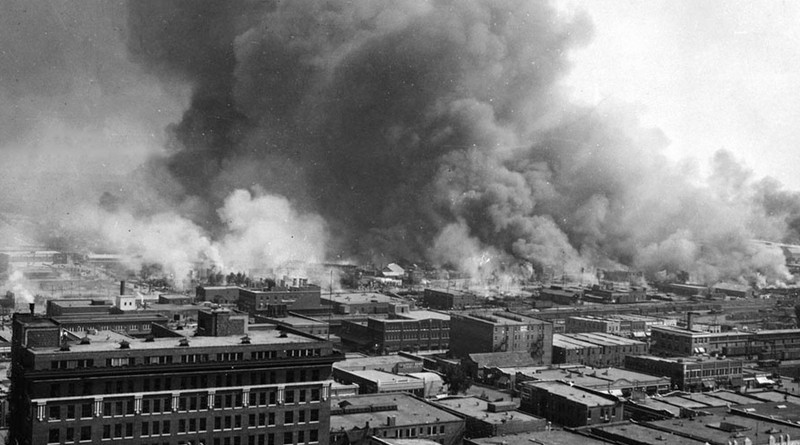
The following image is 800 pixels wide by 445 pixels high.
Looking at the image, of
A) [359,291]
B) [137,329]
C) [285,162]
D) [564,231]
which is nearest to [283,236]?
[285,162]

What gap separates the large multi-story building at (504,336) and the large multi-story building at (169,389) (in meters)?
23.8

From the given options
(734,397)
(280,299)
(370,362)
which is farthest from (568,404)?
(280,299)

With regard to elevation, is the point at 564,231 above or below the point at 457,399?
above

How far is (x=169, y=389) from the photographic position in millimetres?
22734

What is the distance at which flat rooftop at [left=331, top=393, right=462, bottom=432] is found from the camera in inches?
1176

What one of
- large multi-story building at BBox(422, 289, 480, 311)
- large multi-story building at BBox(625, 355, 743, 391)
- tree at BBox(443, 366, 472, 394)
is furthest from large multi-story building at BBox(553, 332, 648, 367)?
→ large multi-story building at BBox(422, 289, 480, 311)

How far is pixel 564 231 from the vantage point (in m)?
80.6

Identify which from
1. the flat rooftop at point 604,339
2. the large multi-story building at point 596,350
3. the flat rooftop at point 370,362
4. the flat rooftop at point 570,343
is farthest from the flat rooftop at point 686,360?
the flat rooftop at point 370,362

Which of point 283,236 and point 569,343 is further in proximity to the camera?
point 283,236

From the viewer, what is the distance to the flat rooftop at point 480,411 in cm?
3231

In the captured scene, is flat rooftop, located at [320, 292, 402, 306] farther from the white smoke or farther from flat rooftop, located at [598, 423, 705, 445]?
flat rooftop, located at [598, 423, 705, 445]

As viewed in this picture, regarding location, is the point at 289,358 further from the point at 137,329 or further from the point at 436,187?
the point at 436,187

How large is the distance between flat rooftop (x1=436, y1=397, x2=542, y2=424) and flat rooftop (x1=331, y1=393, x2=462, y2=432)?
1.10 m

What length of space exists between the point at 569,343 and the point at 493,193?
26533 mm
